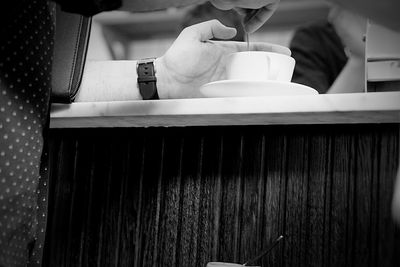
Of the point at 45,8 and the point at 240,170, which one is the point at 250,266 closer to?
the point at 240,170

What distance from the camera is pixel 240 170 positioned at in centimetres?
144

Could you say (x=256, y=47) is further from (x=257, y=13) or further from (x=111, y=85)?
(x=111, y=85)

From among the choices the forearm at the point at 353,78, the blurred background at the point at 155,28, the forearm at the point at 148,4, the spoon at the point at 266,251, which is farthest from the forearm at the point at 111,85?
the blurred background at the point at 155,28

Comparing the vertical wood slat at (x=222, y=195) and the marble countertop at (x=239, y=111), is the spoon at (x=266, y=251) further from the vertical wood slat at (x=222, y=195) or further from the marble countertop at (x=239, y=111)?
the marble countertop at (x=239, y=111)

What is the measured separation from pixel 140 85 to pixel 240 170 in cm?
34

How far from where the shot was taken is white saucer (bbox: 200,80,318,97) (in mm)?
1183

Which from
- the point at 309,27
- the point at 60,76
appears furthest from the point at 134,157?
the point at 309,27

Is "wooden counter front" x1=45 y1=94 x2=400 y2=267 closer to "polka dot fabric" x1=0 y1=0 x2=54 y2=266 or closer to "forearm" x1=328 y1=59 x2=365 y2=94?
"polka dot fabric" x1=0 y1=0 x2=54 y2=266

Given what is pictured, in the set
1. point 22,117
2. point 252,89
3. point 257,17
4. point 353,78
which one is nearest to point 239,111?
point 252,89

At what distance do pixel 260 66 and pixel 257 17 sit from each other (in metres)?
0.12

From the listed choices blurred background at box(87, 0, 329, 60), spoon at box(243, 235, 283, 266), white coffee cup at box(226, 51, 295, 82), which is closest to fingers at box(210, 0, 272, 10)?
white coffee cup at box(226, 51, 295, 82)

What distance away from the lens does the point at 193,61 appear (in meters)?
1.40

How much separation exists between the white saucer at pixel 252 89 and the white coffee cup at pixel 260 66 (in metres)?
0.03

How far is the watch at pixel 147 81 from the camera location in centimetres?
143
